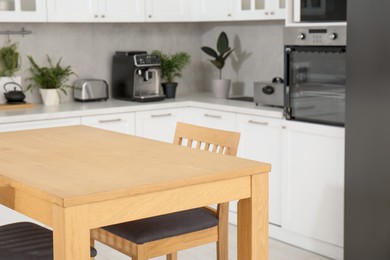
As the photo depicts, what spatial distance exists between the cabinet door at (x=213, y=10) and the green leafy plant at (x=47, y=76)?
3.55 ft

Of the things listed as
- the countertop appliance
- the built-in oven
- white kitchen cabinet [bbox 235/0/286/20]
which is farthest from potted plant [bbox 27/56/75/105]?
the built-in oven

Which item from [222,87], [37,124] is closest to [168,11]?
[222,87]

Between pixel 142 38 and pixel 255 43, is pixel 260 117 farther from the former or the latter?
pixel 142 38

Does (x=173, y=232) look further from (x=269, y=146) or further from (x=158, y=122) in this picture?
(x=158, y=122)

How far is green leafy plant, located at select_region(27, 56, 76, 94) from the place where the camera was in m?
5.22

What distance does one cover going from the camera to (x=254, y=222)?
2.70 meters

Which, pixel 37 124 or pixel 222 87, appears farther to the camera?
pixel 222 87

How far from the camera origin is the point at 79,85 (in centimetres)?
538

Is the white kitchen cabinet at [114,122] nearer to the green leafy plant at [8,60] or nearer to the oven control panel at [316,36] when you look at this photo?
the green leafy plant at [8,60]

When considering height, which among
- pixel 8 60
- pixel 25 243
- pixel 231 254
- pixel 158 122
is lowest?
pixel 231 254

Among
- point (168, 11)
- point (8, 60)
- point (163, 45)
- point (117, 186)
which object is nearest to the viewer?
point (117, 186)

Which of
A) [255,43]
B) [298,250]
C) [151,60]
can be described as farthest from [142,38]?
[298,250]

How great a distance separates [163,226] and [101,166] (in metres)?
0.44

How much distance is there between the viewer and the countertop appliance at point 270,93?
15.4ft
